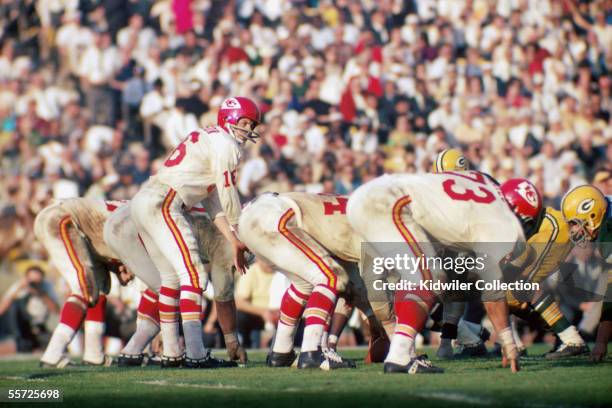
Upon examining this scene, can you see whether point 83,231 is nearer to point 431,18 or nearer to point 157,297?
point 157,297

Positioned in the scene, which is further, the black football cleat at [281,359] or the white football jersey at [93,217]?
the white football jersey at [93,217]

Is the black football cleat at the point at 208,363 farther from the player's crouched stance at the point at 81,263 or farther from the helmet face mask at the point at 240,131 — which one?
the helmet face mask at the point at 240,131

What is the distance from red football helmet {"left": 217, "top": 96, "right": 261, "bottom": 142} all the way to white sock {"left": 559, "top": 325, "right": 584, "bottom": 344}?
→ 142 inches

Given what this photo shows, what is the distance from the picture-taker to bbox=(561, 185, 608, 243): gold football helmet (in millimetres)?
9938

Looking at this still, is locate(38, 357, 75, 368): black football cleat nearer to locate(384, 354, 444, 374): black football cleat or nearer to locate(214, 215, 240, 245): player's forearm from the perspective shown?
locate(214, 215, 240, 245): player's forearm

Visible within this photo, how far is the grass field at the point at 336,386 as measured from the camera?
688cm

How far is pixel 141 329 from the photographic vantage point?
11047mm

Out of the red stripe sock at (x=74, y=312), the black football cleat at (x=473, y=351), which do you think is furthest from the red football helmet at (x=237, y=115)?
the black football cleat at (x=473, y=351)

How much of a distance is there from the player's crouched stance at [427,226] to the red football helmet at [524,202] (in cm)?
17

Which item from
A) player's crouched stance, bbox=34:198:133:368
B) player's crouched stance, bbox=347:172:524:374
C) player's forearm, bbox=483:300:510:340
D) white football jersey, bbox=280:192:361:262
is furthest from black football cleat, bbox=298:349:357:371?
player's crouched stance, bbox=34:198:133:368

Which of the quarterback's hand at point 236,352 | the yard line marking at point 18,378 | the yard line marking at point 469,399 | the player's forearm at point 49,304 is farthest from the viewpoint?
the player's forearm at point 49,304

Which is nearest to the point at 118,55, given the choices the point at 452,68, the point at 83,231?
the point at 452,68

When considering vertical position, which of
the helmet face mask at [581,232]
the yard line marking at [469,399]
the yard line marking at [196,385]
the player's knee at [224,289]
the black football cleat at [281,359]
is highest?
the helmet face mask at [581,232]

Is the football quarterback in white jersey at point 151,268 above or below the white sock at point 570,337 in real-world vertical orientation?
above
